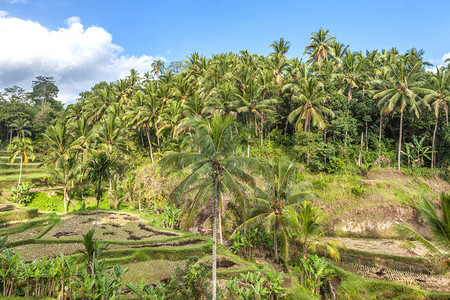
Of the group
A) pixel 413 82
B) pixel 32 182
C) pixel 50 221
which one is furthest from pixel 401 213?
pixel 32 182

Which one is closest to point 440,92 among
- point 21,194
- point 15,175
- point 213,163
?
point 213,163

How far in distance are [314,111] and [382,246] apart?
49.4 ft

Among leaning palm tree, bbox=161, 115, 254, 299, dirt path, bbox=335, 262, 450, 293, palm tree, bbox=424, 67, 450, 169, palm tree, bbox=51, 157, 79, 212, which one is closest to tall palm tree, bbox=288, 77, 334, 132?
palm tree, bbox=424, 67, 450, 169

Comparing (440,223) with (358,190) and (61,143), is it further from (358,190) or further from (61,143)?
(61,143)

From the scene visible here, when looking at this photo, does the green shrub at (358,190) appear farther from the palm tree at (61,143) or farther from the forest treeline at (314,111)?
the palm tree at (61,143)

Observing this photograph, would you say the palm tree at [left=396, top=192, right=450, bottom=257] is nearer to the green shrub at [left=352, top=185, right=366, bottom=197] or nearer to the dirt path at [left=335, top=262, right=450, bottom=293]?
the dirt path at [left=335, top=262, right=450, bottom=293]

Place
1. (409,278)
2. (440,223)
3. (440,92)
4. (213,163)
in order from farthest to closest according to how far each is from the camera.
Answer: (440,92) → (409,278) → (213,163) → (440,223)

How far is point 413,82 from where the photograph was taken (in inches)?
1065

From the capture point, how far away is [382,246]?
19.7m

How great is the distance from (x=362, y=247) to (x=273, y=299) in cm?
1098

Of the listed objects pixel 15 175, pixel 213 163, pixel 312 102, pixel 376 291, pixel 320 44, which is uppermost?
pixel 320 44

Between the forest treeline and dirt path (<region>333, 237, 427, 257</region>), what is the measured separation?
929 centimetres

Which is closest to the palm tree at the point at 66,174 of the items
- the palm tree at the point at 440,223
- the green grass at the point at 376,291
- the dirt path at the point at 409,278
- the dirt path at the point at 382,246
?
the green grass at the point at 376,291

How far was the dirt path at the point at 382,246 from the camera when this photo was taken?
17.8m
